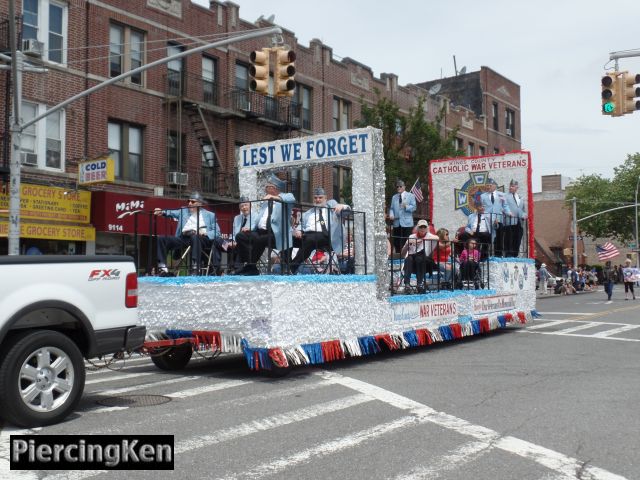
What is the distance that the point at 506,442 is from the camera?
539cm

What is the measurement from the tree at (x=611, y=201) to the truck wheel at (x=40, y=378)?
2409 inches

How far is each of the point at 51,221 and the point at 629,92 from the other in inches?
603

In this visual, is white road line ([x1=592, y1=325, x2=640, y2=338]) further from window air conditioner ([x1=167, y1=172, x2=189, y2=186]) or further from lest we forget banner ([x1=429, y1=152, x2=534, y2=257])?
window air conditioner ([x1=167, y1=172, x2=189, y2=186])

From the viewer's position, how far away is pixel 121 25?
22734 millimetres

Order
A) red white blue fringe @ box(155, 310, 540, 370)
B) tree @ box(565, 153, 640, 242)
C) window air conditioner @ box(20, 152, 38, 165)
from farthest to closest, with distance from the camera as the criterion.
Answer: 1. tree @ box(565, 153, 640, 242)
2. window air conditioner @ box(20, 152, 38, 165)
3. red white blue fringe @ box(155, 310, 540, 370)

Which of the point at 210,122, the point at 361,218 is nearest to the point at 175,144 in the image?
the point at 210,122

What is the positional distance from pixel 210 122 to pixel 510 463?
22.2 meters

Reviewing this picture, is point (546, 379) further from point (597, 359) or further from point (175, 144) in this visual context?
point (175, 144)

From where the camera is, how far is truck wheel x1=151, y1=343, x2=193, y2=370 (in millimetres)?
9047

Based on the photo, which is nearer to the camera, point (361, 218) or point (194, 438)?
point (194, 438)

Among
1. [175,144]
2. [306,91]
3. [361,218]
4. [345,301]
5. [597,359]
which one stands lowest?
[597,359]

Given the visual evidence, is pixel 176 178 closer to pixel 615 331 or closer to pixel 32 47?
pixel 32 47
